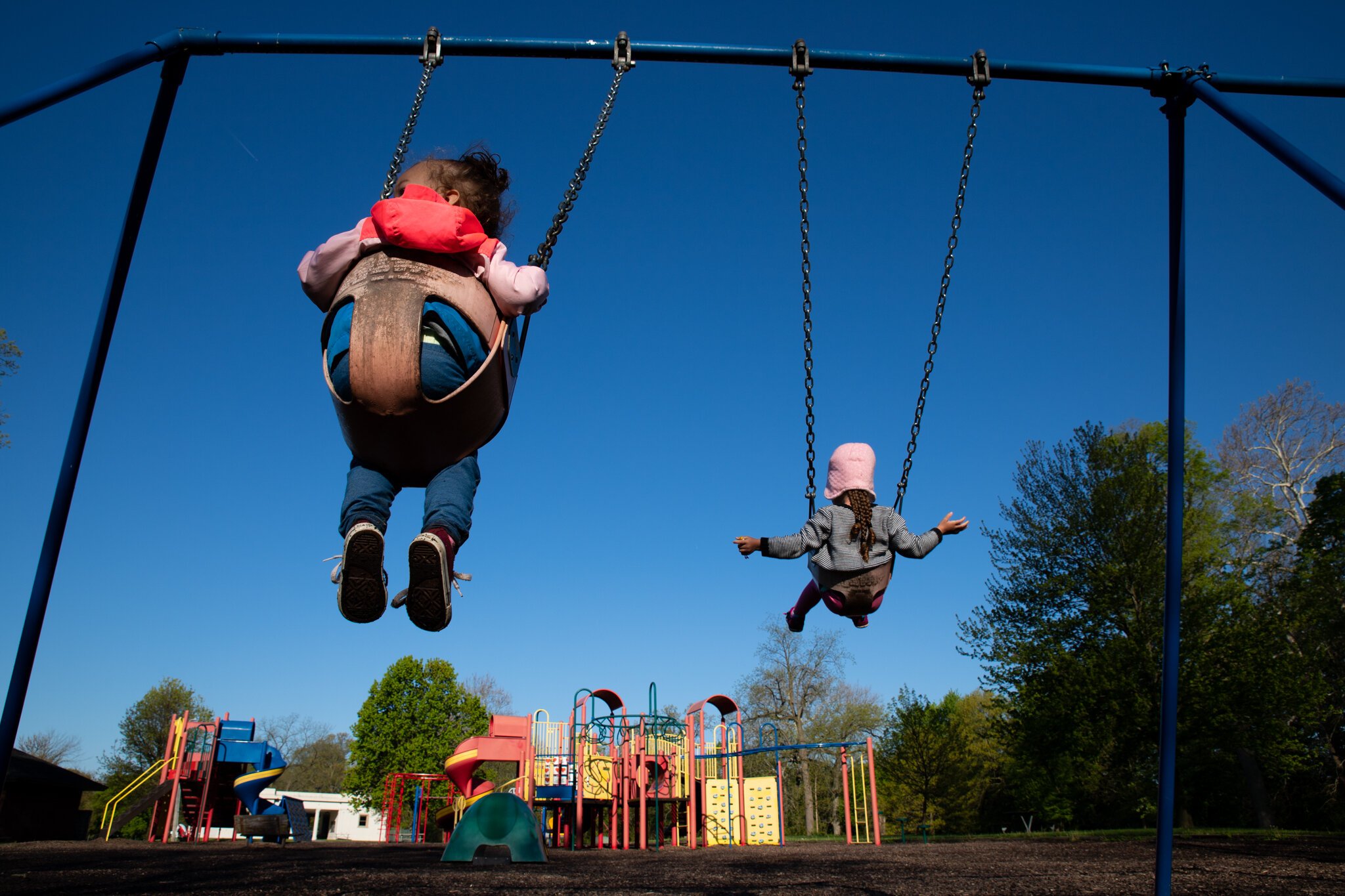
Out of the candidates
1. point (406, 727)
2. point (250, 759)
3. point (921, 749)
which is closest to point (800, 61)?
point (250, 759)

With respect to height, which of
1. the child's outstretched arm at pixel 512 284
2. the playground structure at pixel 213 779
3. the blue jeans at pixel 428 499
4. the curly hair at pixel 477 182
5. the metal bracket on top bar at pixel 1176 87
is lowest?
the playground structure at pixel 213 779

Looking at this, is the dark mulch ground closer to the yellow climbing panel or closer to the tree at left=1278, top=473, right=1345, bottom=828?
the yellow climbing panel

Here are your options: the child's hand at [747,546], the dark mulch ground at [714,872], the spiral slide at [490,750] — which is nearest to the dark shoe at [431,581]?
the child's hand at [747,546]

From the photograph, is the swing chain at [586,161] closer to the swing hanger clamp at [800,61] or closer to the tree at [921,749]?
the swing hanger clamp at [800,61]

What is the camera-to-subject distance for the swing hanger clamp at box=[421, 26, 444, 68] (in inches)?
178

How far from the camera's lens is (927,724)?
1180 inches

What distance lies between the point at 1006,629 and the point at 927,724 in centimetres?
700

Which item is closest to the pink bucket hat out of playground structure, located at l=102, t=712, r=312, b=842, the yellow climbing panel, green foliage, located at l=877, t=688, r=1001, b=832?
the yellow climbing panel

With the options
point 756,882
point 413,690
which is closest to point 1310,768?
point 756,882

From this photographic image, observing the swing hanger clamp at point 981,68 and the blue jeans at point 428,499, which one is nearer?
the blue jeans at point 428,499

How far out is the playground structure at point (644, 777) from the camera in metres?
16.3

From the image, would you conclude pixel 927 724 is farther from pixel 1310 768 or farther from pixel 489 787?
pixel 489 787

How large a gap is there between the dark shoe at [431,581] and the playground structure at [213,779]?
1746 cm

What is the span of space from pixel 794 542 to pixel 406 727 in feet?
129
